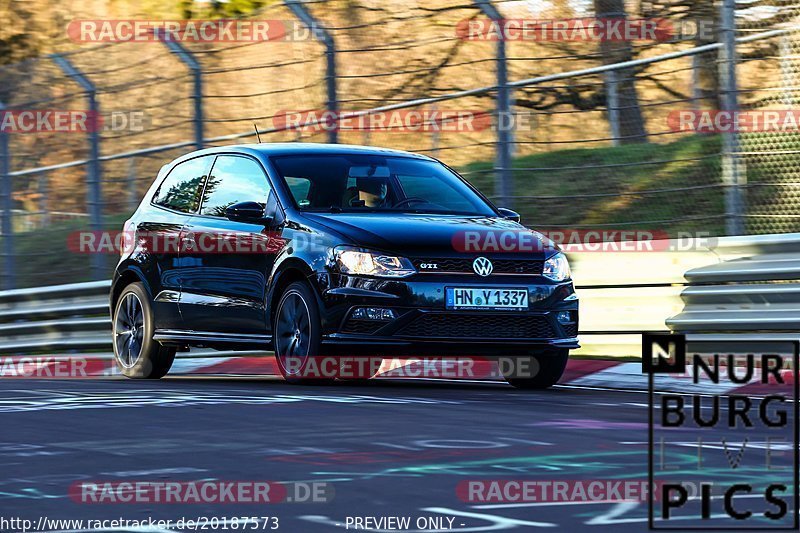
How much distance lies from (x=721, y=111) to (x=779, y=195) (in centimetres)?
69

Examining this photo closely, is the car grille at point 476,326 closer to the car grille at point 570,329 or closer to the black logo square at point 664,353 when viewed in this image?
the car grille at point 570,329

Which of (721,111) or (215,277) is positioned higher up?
(721,111)

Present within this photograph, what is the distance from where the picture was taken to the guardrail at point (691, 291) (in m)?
11.0

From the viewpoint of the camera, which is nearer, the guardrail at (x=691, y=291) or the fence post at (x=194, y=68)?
the guardrail at (x=691, y=291)

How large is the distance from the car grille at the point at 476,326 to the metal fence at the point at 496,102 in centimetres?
183

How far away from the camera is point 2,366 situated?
16.5 meters

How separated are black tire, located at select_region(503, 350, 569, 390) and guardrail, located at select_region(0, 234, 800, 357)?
97 centimetres

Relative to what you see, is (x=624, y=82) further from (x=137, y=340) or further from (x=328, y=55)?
(x=137, y=340)

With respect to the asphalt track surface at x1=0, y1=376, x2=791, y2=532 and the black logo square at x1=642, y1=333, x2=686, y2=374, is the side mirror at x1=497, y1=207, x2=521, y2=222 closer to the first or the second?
the black logo square at x1=642, y1=333, x2=686, y2=374

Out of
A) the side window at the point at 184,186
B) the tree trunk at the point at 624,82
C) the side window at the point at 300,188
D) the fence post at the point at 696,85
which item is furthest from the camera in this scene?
the tree trunk at the point at 624,82

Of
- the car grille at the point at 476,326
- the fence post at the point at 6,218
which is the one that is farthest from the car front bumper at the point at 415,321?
the fence post at the point at 6,218

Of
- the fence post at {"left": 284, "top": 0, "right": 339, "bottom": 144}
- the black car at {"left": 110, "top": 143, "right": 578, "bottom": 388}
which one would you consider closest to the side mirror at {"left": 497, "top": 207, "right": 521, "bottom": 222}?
the black car at {"left": 110, "top": 143, "right": 578, "bottom": 388}

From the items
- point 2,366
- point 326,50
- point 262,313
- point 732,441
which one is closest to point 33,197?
point 2,366

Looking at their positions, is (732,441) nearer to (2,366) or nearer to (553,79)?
(553,79)
